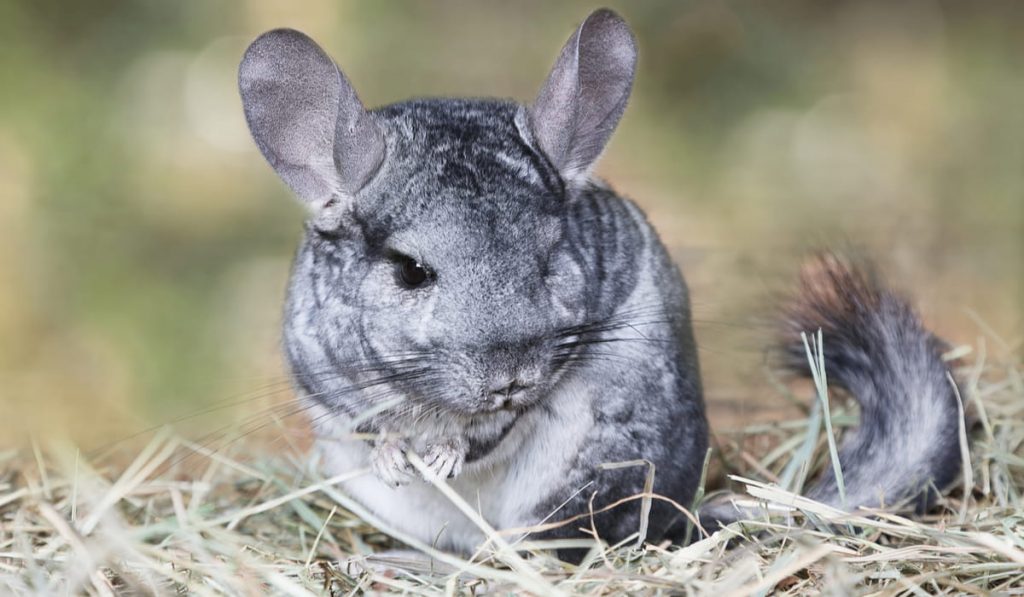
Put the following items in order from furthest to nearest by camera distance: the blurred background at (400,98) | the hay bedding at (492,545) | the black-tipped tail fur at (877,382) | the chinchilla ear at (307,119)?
the blurred background at (400,98)
the black-tipped tail fur at (877,382)
the chinchilla ear at (307,119)
the hay bedding at (492,545)

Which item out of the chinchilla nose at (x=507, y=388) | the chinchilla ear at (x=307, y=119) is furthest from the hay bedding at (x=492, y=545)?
the chinchilla ear at (x=307, y=119)

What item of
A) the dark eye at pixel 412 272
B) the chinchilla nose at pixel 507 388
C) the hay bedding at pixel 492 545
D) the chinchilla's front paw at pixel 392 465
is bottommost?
the hay bedding at pixel 492 545

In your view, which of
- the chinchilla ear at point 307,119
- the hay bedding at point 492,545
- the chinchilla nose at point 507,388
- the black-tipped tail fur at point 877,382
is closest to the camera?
the hay bedding at point 492,545

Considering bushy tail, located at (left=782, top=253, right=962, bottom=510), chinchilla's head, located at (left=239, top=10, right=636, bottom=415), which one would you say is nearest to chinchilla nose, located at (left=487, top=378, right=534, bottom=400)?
chinchilla's head, located at (left=239, top=10, right=636, bottom=415)

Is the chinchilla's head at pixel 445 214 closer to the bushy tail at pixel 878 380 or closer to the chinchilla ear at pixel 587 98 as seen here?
the chinchilla ear at pixel 587 98

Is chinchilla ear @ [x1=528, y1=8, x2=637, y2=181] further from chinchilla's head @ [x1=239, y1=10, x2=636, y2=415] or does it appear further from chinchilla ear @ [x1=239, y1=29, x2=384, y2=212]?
chinchilla ear @ [x1=239, y1=29, x2=384, y2=212]

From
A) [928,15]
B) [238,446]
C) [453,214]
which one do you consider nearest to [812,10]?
[928,15]
